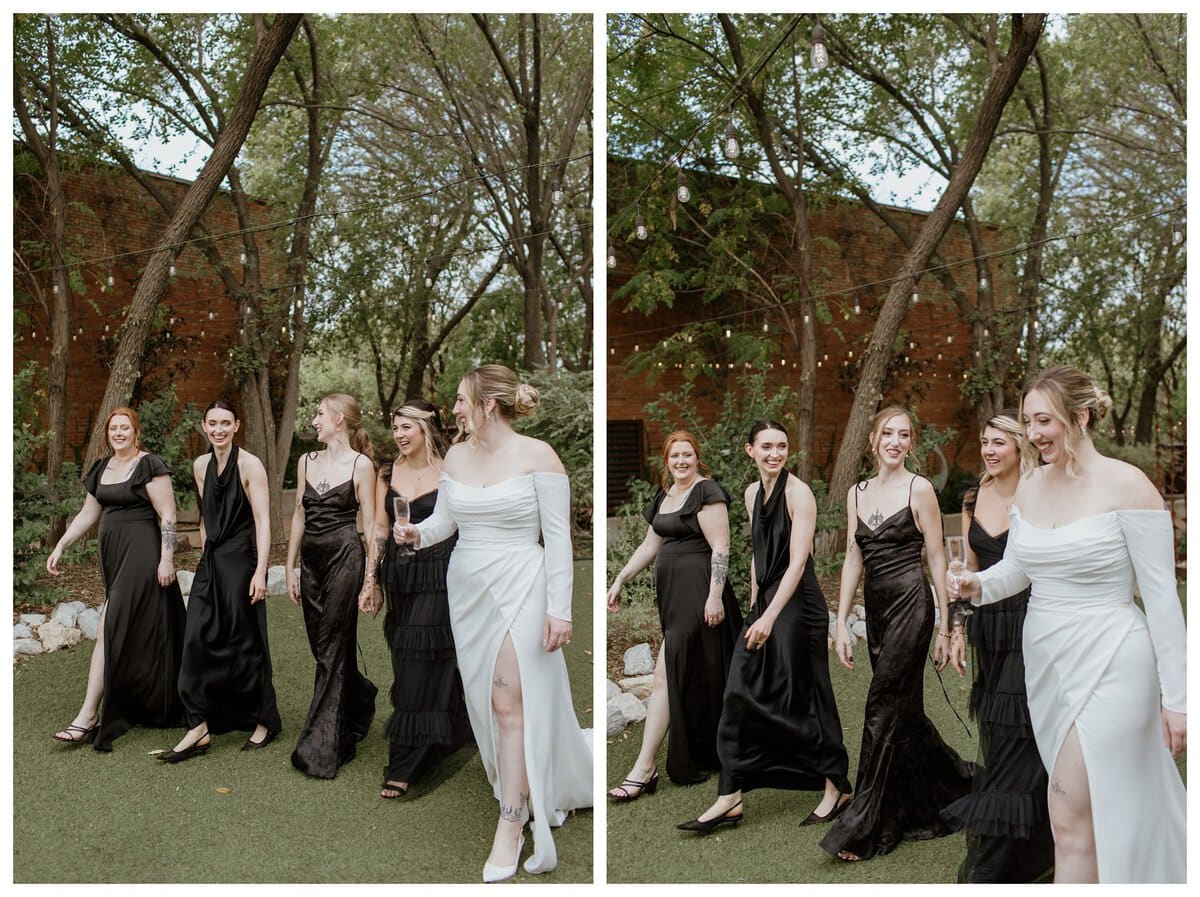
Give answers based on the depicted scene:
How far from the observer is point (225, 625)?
14.0 ft

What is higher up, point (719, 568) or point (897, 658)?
point (719, 568)

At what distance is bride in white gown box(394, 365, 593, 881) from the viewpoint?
3070mm

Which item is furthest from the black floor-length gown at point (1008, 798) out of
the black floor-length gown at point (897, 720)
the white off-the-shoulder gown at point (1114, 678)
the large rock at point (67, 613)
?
the large rock at point (67, 613)

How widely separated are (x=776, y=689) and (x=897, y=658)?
470 mm

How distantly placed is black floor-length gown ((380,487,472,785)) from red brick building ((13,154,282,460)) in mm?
1627

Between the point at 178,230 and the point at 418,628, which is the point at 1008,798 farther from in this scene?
the point at 178,230

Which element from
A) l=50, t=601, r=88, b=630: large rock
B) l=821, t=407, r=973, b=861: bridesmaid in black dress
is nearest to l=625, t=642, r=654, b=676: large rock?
l=821, t=407, r=973, b=861: bridesmaid in black dress

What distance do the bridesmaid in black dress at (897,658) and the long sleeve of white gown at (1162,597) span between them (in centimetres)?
80

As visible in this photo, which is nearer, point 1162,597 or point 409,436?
point 1162,597

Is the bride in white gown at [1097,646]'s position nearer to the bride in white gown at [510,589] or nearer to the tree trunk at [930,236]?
the bride in white gown at [510,589]

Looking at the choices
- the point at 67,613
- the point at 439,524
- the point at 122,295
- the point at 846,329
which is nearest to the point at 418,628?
the point at 439,524

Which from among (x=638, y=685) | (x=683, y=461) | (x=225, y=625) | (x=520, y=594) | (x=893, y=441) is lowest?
(x=638, y=685)

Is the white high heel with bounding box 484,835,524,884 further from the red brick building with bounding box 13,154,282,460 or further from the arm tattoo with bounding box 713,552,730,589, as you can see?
the red brick building with bounding box 13,154,282,460
